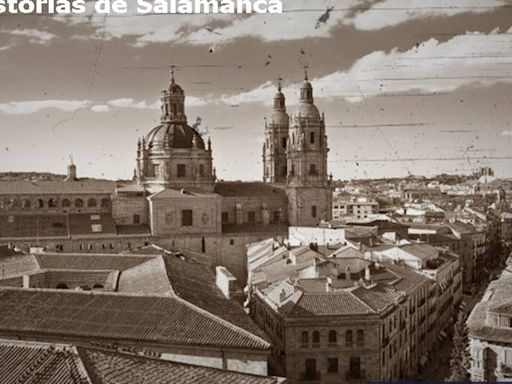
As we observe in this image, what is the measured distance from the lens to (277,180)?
135 feet

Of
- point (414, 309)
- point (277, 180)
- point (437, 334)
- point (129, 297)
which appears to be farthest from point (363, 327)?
point (277, 180)

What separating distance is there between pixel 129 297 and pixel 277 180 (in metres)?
26.6

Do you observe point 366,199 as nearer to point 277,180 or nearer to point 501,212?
point 501,212

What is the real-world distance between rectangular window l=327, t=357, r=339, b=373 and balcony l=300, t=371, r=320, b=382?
0.34 m

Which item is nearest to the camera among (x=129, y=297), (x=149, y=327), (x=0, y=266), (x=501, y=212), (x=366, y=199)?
(x=149, y=327)

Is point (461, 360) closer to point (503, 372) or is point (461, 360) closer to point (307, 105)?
point (503, 372)

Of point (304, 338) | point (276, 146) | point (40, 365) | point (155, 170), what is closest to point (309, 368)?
point (304, 338)

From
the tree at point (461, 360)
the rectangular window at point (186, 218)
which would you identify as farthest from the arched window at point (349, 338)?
the rectangular window at point (186, 218)

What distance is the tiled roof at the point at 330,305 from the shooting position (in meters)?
17.4

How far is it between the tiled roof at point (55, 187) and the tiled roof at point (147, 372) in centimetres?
2503

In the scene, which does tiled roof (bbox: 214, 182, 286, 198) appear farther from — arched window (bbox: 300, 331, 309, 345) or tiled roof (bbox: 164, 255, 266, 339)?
arched window (bbox: 300, 331, 309, 345)

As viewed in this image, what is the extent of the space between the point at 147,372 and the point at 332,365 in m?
8.45

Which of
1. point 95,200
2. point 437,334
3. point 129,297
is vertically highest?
point 95,200

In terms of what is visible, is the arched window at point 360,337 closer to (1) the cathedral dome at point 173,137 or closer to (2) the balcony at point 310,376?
(2) the balcony at point 310,376
